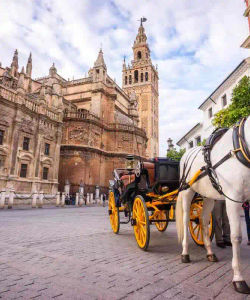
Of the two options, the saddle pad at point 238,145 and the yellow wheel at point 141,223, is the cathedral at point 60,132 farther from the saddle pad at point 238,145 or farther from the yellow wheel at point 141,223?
the saddle pad at point 238,145

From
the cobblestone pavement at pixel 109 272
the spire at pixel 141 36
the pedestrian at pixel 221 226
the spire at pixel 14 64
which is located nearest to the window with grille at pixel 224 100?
the pedestrian at pixel 221 226

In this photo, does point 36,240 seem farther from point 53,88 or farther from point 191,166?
point 53,88

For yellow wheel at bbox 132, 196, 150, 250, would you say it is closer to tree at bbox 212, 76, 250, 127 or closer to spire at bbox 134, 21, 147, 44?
tree at bbox 212, 76, 250, 127

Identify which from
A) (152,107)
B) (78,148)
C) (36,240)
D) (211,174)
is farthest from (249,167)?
(152,107)

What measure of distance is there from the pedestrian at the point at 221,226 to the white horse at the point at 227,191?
0.90m

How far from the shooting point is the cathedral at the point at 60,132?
20.4 meters

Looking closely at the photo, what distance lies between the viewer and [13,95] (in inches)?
813

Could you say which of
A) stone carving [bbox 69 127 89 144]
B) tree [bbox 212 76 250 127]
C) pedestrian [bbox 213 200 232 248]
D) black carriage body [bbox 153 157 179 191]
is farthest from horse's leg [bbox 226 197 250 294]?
stone carving [bbox 69 127 89 144]

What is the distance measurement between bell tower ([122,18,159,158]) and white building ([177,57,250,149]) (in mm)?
30380

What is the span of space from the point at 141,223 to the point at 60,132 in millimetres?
23364

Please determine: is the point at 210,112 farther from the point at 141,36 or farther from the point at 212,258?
the point at 141,36

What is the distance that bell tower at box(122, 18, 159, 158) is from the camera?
198ft

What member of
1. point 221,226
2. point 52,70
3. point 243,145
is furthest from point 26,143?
point 243,145

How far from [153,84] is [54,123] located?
47276mm
